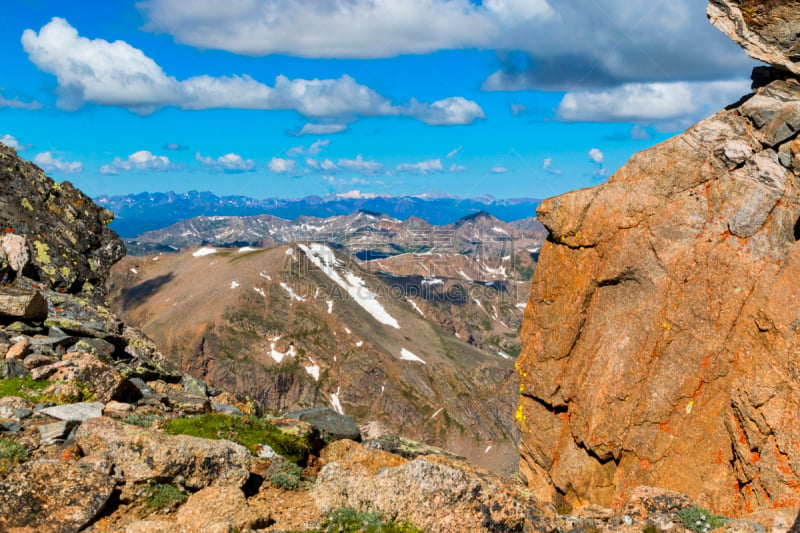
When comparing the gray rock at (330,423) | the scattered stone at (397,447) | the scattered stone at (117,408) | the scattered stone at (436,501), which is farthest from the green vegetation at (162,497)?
the scattered stone at (397,447)

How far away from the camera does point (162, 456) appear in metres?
12.6

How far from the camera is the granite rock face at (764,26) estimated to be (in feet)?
68.4

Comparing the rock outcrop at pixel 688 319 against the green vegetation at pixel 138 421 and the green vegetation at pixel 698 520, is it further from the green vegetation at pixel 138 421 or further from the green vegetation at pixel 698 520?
the green vegetation at pixel 138 421

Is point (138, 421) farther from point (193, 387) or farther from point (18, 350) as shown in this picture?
point (193, 387)

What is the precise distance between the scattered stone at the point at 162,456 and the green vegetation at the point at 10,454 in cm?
113

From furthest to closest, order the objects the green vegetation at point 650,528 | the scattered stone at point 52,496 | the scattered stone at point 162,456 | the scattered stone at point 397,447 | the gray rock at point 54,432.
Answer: the scattered stone at point 397,447 → the gray rock at point 54,432 → the green vegetation at point 650,528 → the scattered stone at point 162,456 → the scattered stone at point 52,496

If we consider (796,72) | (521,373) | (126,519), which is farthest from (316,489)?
(796,72)

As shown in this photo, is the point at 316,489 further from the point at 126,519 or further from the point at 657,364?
the point at 657,364

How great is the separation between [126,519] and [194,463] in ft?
5.92

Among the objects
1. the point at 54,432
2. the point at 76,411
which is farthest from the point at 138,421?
the point at 54,432

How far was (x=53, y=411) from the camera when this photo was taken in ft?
48.3

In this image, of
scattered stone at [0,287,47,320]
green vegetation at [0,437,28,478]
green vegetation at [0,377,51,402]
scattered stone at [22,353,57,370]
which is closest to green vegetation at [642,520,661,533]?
green vegetation at [0,437,28,478]

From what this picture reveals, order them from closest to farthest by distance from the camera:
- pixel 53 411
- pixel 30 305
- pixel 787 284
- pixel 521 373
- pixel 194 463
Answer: pixel 194 463 → pixel 53 411 → pixel 787 284 → pixel 30 305 → pixel 521 373

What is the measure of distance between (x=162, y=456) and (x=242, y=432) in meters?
4.36
